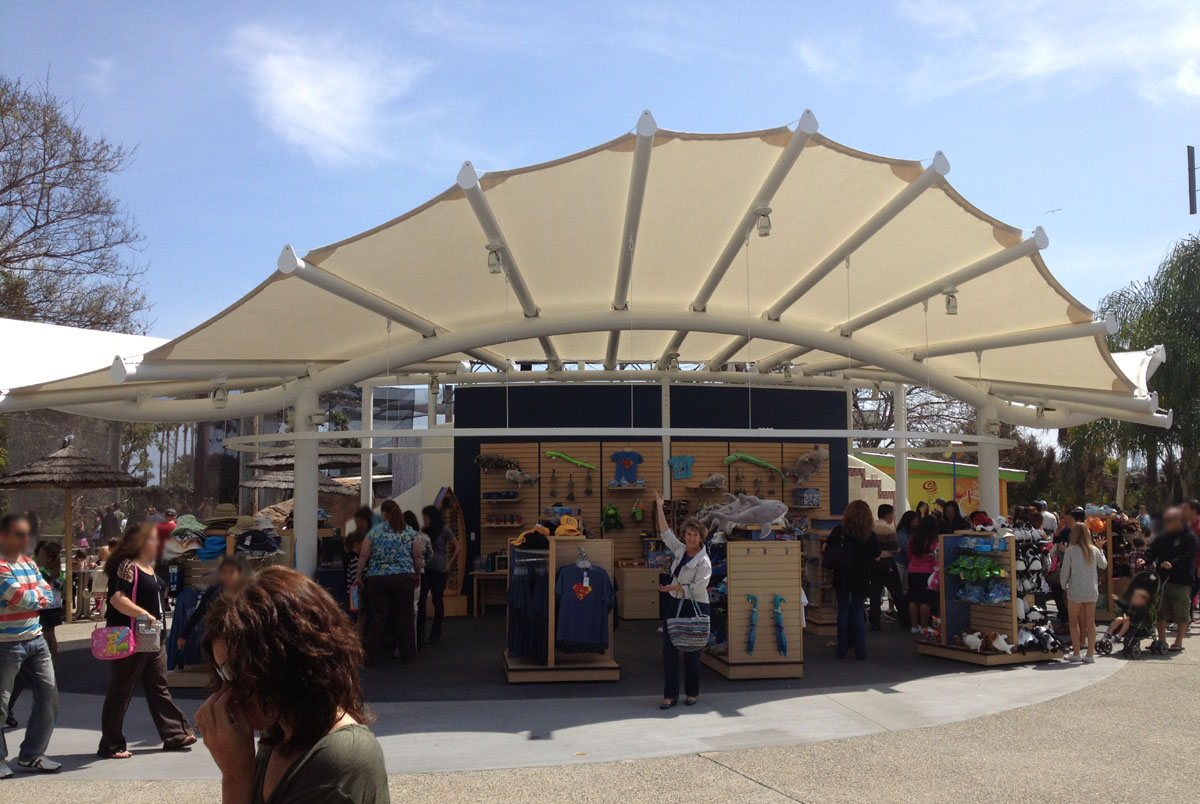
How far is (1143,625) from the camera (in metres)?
10.7

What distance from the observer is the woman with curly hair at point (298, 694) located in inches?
76.0

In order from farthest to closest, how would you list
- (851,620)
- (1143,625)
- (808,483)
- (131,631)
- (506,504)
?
(808,483) → (506,504) → (1143,625) → (851,620) → (131,631)

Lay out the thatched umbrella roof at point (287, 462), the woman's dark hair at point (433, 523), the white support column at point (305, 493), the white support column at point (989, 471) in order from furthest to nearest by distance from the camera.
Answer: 1. the thatched umbrella roof at point (287, 462)
2. the white support column at point (989, 471)
3. the woman's dark hair at point (433, 523)
4. the white support column at point (305, 493)

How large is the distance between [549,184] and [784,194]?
7.51 ft

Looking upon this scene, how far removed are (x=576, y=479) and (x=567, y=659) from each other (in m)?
6.48

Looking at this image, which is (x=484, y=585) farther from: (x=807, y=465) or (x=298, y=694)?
(x=298, y=694)

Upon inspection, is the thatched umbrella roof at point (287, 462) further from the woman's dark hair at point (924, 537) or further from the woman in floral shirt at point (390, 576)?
the woman's dark hair at point (924, 537)

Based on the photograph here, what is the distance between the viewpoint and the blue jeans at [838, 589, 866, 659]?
33.9 ft

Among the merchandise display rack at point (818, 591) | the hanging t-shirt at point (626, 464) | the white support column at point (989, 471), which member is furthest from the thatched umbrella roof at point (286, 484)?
the white support column at point (989, 471)

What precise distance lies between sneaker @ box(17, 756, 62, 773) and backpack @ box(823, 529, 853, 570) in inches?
296

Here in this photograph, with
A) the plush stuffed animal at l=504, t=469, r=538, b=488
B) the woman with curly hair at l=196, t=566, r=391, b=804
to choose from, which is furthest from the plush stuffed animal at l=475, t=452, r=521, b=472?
the woman with curly hair at l=196, t=566, r=391, b=804

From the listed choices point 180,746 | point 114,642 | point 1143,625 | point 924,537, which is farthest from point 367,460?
point 1143,625

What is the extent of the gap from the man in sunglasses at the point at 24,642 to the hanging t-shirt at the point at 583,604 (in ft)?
14.2

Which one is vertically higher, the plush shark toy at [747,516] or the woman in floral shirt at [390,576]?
the plush shark toy at [747,516]
